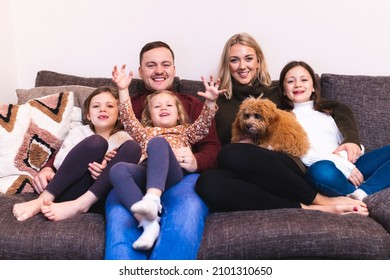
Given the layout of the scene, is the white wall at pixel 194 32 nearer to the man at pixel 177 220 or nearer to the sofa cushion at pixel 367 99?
the sofa cushion at pixel 367 99

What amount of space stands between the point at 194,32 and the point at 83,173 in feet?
3.96

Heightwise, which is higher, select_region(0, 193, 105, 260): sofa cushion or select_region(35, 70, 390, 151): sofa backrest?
select_region(35, 70, 390, 151): sofa backrest

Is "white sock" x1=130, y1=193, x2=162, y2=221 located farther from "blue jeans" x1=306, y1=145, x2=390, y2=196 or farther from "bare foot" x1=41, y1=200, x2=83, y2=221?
"blue jeans" x1=306, y1=145, x2=390, y2=196

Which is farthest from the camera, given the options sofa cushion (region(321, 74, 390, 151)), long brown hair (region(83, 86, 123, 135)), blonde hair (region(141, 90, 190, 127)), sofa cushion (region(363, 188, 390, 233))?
sofa cushion (region(321, 74, 390, 151))

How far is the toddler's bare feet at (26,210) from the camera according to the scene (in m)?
1.42

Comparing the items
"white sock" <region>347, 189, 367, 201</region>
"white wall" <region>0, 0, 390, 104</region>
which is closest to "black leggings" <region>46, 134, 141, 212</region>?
"white sock" <region>347, 189, 367, 201</region>

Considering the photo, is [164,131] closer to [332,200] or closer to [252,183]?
[252,183]

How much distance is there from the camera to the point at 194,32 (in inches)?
94.9

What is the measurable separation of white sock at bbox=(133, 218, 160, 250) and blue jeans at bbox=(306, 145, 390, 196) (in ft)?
2.15

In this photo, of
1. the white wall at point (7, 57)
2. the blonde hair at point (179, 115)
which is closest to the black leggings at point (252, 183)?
the blonde hair at point (179, 115)

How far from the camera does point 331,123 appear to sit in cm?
188

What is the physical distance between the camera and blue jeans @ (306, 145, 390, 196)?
155 centimetres
